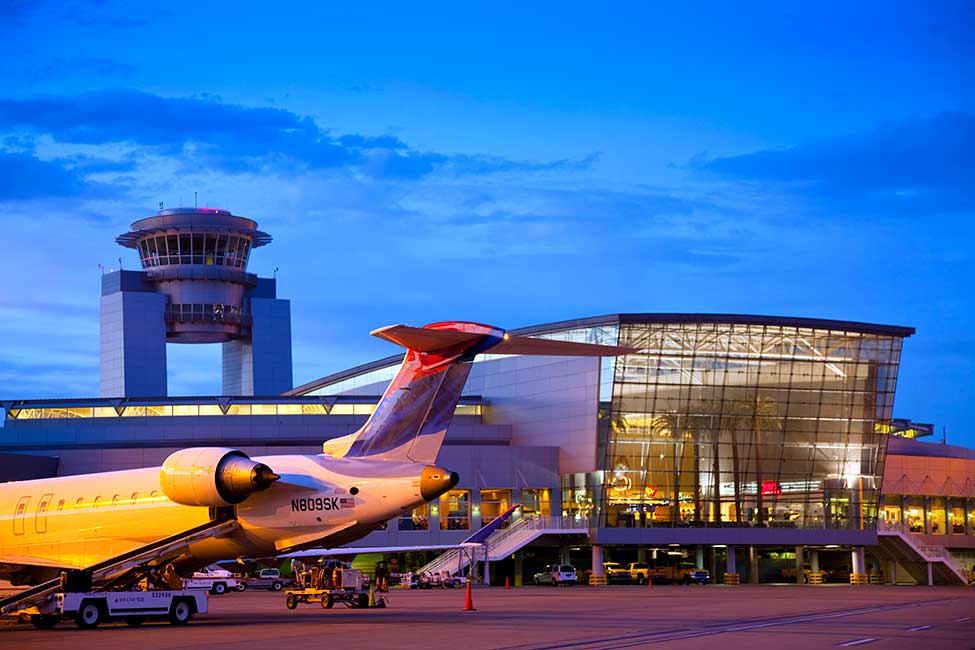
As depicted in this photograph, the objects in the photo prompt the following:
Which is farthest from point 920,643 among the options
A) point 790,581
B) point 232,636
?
point 790,581

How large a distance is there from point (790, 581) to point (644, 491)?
46.6 feet

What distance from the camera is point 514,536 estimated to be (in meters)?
76.5

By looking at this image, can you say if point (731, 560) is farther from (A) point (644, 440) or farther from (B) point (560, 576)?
(B) point (560, 576)

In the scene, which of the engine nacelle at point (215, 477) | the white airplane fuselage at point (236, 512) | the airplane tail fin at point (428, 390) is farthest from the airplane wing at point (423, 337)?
the engine nacelle at point (215, 477)

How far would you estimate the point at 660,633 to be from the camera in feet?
85.1

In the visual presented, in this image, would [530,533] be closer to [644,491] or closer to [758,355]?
[644,491]

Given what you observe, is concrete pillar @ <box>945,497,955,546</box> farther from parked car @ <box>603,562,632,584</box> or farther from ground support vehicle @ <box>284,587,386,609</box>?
ground support vehicle @ <box>284,587,386,609</box>

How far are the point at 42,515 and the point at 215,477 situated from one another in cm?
763

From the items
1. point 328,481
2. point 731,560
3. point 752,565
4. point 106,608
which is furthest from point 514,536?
point 106,608

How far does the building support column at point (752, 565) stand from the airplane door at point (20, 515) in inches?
2232

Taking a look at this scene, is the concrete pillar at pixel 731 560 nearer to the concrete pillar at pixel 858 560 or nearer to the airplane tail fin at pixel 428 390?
the concrete pillar at pixel 858 560

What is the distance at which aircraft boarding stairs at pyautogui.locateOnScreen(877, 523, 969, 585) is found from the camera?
78875 mm

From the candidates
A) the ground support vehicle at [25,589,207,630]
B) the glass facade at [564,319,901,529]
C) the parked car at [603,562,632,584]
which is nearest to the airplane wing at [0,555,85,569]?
the ground support vehicle at [25,589,207,630]

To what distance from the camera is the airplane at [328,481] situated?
98.1ft
